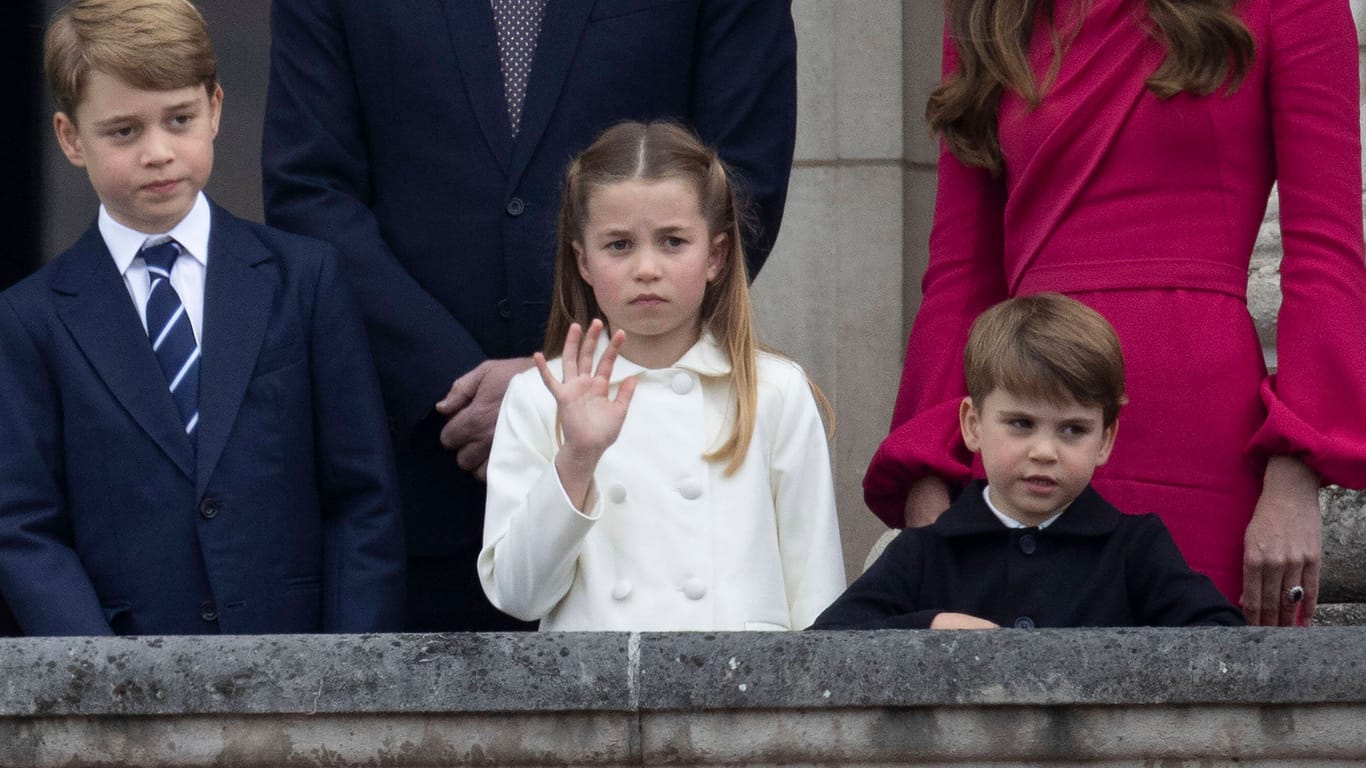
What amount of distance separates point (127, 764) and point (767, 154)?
178 cm

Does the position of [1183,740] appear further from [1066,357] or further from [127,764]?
[127,764]

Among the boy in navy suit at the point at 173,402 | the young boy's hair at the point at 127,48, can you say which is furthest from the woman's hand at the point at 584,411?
the young boy's hair at the point at 127,48

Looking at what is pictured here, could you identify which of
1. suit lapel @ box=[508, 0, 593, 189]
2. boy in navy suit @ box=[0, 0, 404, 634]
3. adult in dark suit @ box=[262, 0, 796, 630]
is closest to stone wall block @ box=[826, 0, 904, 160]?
adult in dark suit @ box=[262, 0, 796, 630]

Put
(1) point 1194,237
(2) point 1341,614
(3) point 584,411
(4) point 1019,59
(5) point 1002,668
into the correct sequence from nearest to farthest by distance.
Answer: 1. (5) point 1002,668
2. (3) point 584,411
3. (1) point 1194,237
4. (4) point 1019,59
5. (2) point 1341,614

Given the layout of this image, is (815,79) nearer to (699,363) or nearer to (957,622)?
(699,363)

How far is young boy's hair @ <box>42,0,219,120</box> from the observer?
386 centimetres

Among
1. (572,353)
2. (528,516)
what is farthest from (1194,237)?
(528,516)

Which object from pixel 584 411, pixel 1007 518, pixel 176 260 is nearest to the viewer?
pixel 584 411

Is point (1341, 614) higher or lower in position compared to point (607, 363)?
lower

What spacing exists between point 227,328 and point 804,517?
40.9 inches

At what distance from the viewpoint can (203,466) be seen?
12.3 ft

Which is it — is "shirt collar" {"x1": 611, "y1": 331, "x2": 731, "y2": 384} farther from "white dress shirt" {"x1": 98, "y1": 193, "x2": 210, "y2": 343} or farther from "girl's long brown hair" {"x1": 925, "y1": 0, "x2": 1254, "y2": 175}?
"white dress shirt" {"x1": 98, "y1": 193, "x2": 210, "y2": 343}

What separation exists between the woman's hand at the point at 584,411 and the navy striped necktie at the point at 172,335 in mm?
693

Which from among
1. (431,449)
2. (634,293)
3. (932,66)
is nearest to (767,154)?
(634,293)
